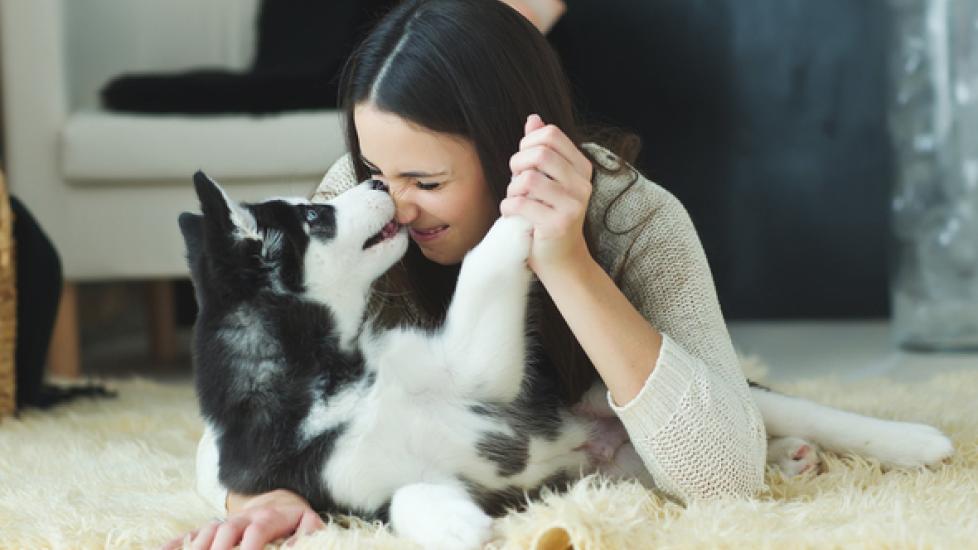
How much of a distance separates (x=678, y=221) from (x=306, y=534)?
64 centimetres

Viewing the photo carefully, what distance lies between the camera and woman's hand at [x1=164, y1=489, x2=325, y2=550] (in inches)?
48.8

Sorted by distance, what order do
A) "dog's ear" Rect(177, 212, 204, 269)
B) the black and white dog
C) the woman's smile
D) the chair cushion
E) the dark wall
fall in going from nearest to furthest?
the black and white dog
"dog's ear" Rect(177, 212, 204, 269)
the woman's smile
the chair cushion
the dark wall

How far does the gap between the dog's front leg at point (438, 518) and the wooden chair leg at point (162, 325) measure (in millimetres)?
2346

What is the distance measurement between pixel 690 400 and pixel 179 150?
1796 millimetres

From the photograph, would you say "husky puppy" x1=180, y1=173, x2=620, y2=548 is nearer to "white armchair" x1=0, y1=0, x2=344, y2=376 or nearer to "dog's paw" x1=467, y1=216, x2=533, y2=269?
"dog's paw" x1=467, y1=216, x2=533, y2=269

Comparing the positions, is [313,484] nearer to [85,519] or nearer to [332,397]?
[332,397]

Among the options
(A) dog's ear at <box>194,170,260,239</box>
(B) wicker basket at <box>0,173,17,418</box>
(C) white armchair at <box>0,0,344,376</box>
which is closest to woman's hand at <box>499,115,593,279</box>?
(A) dog's ear at <box>194,170,260,239</box>

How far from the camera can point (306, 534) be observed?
1.24 m

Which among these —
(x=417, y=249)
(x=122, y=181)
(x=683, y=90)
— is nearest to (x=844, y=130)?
(x=683, y=90)

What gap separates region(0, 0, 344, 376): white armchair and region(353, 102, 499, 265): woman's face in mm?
1319

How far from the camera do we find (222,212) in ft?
4.24

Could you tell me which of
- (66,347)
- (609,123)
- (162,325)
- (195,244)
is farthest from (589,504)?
(162,325)

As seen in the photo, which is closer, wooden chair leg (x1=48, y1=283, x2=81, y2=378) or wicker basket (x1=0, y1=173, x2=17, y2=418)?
wicker basket (x1=0, y1=173, x2=17, y2=418)

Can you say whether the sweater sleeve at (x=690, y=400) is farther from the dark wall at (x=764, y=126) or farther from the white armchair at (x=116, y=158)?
the dark wall at (x=764, y=126)
